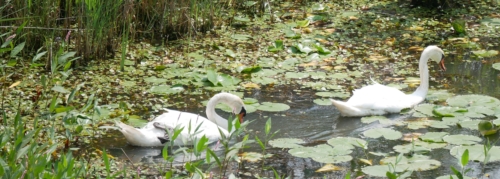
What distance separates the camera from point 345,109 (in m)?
5.75

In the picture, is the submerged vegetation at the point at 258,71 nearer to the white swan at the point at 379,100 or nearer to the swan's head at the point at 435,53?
the white swan at the point at 379,100

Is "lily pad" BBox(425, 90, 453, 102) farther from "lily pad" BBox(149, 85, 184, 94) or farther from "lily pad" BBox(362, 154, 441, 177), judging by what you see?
"lily pad" BBox(149, 85, 184, 94)

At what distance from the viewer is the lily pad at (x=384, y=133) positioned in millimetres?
5352

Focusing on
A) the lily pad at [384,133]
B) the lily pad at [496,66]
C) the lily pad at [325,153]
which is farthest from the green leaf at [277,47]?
the lily pad at [325,153]

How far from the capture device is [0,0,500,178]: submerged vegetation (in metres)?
4.96

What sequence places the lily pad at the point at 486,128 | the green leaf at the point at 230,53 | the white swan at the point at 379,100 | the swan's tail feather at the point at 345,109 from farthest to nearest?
the green leaf at the point at 230,53
the white swan at the point at 379,100
the swan's tail feather at the point at 345,109
the lily pad at the point at 486,128

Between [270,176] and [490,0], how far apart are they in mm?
5778

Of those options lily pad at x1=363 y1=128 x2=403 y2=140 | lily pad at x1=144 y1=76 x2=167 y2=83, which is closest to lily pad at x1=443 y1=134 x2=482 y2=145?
lily pad at x1=363 y1=128 x2=403 y2=140

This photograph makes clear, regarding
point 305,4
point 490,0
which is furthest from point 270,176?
point 490,0

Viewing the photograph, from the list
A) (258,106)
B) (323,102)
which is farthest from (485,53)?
(258,106)

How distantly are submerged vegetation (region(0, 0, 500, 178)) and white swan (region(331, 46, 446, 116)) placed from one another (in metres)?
0.09

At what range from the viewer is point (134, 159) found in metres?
5.04

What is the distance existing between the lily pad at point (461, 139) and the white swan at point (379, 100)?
0.73 meters

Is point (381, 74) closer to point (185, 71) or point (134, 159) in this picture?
point (185, 71)
